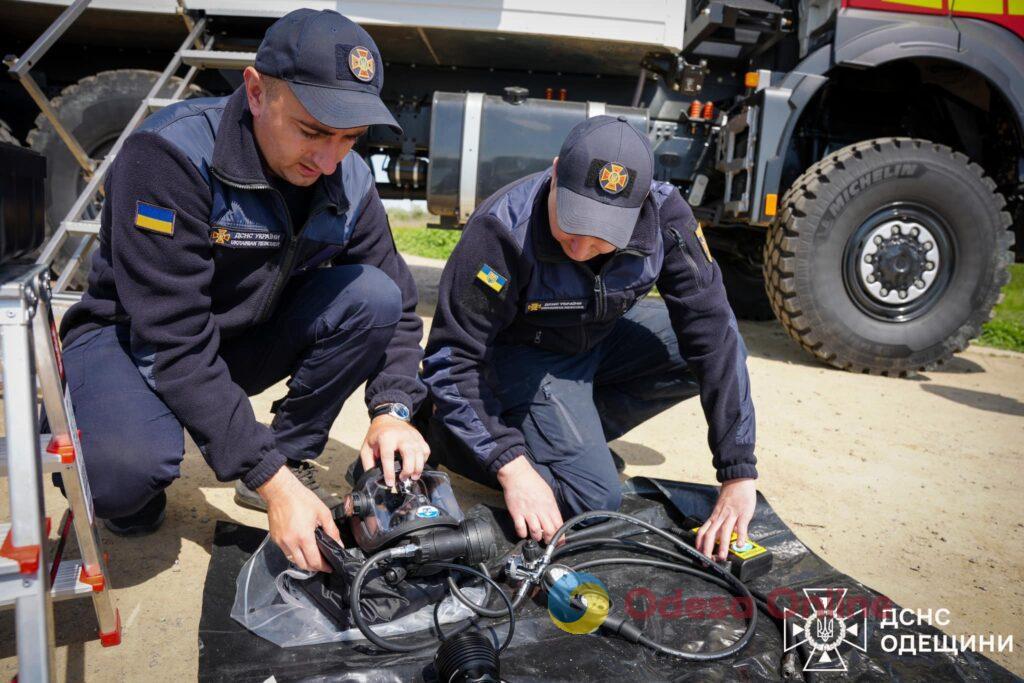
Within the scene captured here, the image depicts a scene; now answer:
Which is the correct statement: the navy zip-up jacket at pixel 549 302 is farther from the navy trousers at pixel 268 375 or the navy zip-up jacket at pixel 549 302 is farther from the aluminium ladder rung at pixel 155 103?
the aluminium ladder rung at pixel 155 103

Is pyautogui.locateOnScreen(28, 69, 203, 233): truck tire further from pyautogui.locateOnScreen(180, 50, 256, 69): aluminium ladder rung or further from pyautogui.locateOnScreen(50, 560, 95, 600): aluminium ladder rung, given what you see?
pyautogui.locateOnScreen(50, 560, 95, 600): aluminium ladder rung

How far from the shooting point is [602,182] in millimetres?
1689

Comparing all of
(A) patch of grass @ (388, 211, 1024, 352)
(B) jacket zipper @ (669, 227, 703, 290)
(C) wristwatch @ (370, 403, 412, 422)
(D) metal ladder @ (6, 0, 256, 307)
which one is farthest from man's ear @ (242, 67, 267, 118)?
(D) metal ladder @ (6, 0, 256, 307)

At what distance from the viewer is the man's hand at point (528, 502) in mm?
1802

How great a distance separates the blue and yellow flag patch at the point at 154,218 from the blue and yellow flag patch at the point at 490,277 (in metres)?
0.74

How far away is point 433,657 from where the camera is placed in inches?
58.6

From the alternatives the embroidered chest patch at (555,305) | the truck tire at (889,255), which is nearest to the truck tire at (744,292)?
the truck tire at (889,255)

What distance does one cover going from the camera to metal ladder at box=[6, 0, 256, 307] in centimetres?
342

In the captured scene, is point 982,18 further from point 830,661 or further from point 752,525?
point 830,661

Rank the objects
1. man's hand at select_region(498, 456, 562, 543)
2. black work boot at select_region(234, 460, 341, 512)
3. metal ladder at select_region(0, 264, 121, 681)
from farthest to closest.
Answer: black work boot at select_region(234, 460, 341, 512), man's hand at select_region(498, 456, 562, 543), metal ladder at select_region(0, 264, 121, 681)

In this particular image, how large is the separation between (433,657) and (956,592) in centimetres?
149

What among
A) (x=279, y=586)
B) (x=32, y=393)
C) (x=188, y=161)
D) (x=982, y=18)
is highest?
(x=982, y=18)

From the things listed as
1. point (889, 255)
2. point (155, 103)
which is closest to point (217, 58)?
point (155, 103)

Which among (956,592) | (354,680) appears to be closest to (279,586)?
(354,680)
